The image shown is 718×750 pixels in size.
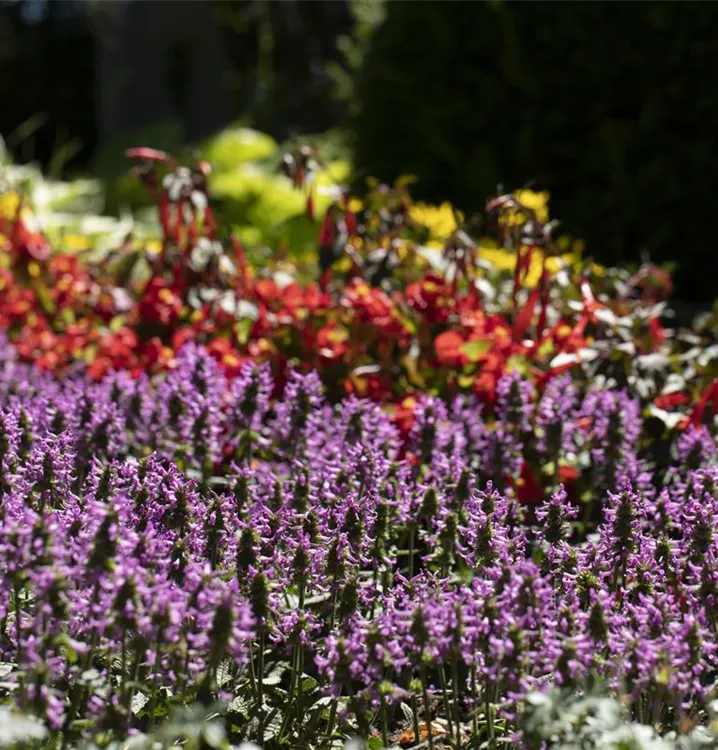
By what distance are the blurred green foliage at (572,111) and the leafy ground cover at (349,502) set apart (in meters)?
1.88

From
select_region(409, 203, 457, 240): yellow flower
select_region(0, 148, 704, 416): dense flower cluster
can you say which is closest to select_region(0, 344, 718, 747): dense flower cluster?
select_region(0, 148, 704, 416): dense flower cluster

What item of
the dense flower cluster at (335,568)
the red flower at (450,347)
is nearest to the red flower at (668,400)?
the dense flower cluster at (335,568)

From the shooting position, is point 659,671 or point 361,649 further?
point 361,649

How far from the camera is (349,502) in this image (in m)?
2.29

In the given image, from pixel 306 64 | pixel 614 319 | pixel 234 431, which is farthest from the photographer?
pixel 306 64

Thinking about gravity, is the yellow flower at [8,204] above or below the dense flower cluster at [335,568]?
above

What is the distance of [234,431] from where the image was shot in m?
3.07

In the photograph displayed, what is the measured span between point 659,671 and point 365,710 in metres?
0.45

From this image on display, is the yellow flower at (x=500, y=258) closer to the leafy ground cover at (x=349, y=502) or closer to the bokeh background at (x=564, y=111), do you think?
the leafy ground cover at (x=349, y=502)

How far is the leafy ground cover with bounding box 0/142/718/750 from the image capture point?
1.85 meters

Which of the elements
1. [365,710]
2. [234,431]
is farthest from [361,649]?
[234,431]

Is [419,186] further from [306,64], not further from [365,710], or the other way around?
[306,64]

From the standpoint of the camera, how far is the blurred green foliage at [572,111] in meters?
6.29

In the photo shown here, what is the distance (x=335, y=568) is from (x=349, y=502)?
0.20 metres
